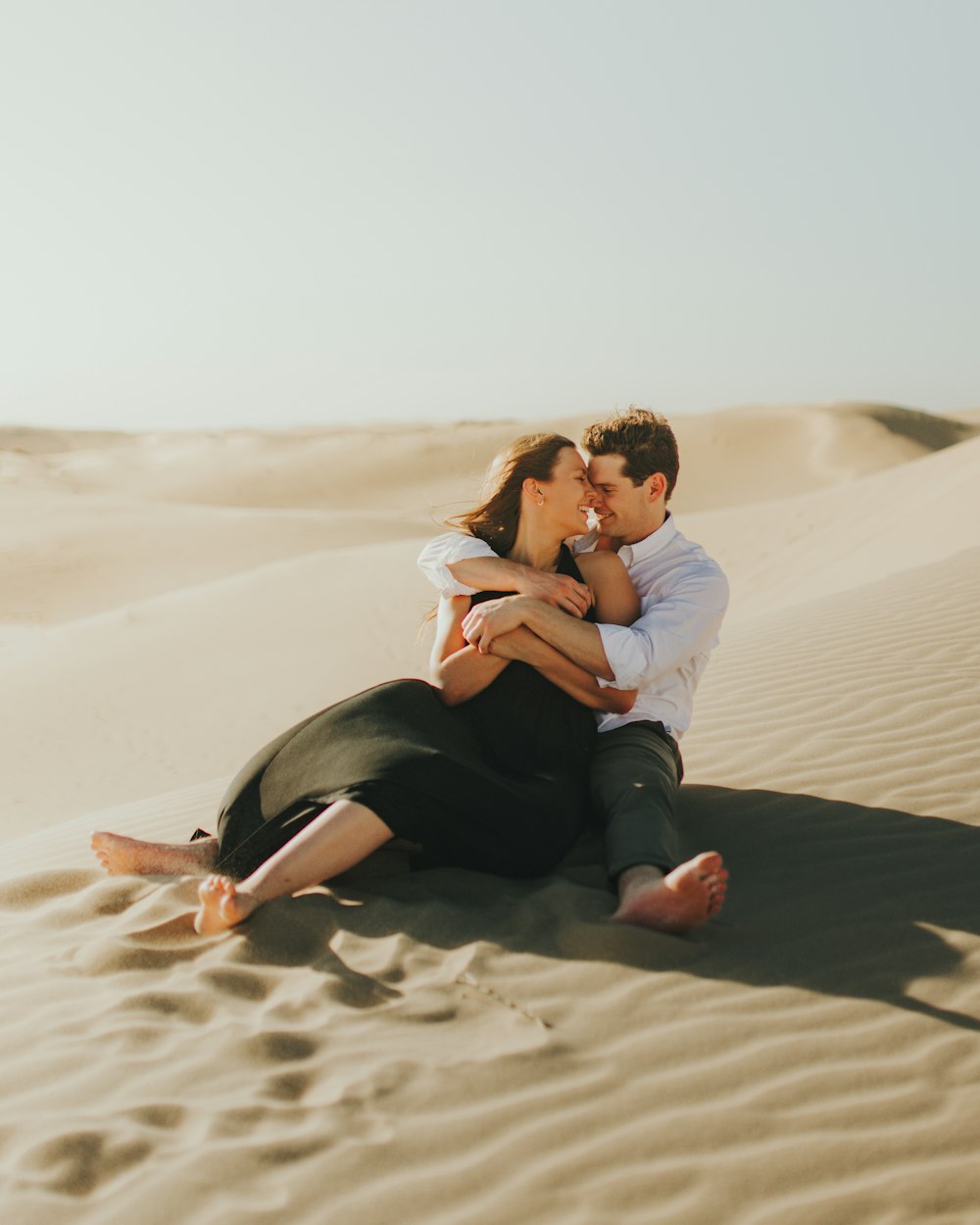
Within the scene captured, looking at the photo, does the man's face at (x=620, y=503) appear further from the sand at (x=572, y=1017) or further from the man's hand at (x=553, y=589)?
the sand at (x=572, y=1017)

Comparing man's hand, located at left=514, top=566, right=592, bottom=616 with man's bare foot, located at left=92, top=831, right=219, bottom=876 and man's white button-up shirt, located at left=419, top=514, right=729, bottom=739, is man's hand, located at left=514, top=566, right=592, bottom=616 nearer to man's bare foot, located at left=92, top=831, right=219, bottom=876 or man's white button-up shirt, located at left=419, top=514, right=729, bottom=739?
man's white button-up shirt, located at left=419, top=514, right=729, bottom=739

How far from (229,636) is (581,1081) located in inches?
487

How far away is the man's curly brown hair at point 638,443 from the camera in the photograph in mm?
4555

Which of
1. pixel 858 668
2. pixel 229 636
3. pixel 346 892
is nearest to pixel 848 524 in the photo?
pixel 229 636

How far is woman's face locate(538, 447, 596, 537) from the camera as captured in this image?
14.6 ft

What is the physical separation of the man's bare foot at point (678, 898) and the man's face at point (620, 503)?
1.52 m

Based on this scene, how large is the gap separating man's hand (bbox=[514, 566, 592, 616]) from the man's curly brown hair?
0.52 m

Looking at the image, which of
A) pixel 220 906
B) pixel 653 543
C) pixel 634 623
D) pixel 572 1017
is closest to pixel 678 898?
pixel 572 1017

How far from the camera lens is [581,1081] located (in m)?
2.88

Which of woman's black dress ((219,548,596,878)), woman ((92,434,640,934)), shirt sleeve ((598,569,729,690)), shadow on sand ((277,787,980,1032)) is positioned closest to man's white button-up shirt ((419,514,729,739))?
shirt sleeve ((598,569,729,690))

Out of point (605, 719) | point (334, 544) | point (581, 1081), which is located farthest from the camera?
point (334, 544)

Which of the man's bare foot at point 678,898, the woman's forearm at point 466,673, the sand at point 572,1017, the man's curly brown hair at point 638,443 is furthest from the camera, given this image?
the man's curly brown hair at point 638,443

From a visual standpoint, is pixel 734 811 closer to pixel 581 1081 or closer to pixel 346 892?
pixel 346 892

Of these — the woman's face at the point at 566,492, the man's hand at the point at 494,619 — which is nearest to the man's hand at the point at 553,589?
the man's hand at the point at 494,619
